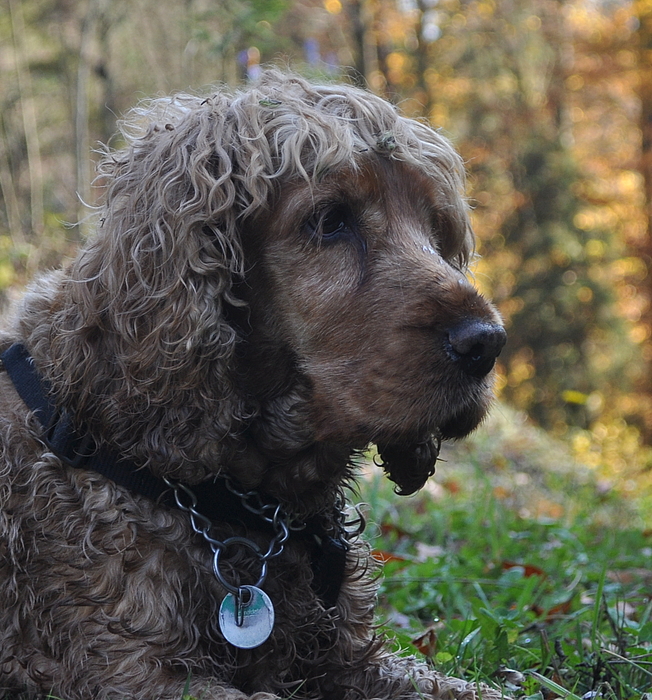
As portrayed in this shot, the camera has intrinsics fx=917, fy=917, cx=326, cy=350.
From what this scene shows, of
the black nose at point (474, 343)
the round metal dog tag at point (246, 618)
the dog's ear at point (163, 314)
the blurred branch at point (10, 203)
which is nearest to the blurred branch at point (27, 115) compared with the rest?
the blurred branch at point (10, 203)

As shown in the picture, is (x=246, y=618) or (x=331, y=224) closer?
(x=246, y=618)

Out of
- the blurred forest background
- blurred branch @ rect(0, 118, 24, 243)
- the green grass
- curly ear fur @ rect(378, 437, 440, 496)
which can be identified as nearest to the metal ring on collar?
curly ear fur @ rect(378, 437, 440, 496)

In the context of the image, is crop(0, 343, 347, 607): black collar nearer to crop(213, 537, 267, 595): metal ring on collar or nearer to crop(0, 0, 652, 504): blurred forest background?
crop(213, 537, 267, 595): metal ring on collar

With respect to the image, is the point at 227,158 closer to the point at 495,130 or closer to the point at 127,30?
the point at 127,30

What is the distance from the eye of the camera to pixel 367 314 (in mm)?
2650

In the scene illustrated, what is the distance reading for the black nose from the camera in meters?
2.55

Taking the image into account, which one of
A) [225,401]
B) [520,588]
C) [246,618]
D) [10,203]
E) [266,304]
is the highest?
[266,304]

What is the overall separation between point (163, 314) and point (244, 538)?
70 centimetres

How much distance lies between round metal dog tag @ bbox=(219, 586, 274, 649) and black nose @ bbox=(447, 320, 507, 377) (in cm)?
88

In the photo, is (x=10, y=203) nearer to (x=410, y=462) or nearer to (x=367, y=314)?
(x=410, y=462)

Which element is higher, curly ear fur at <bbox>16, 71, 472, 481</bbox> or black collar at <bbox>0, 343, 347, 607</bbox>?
curly ear fur at <bbox>16, 71, 472, 481</bbox>

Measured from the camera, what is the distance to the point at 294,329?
107 inches

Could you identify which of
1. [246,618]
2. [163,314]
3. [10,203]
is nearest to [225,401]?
[163,314]

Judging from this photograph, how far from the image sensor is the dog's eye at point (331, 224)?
8.98 feet
